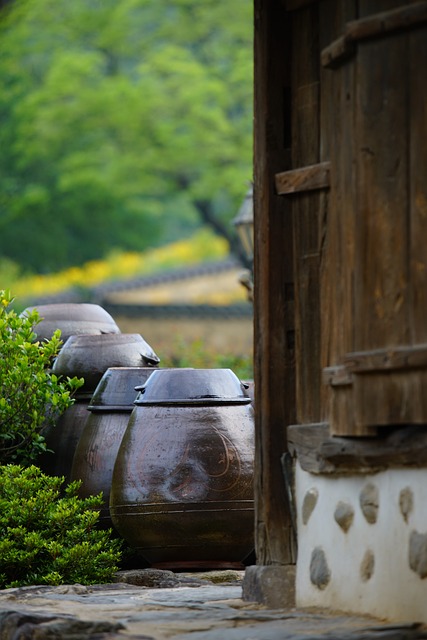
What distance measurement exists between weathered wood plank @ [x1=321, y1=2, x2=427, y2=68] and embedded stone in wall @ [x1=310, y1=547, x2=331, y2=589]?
2.14 metres

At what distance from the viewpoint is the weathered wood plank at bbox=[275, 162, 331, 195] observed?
6.20 metres

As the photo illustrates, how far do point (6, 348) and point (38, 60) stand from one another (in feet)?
104

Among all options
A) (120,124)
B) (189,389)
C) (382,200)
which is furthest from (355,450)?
(120,124)

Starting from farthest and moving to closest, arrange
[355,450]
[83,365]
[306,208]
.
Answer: [83,365] < [306,208] < [355,450]

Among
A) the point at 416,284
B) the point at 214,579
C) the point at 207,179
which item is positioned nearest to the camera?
the point at 416,284

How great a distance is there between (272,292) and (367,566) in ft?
4.85

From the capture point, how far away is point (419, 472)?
537 centimetres

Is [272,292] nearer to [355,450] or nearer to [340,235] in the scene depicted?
[340,235]

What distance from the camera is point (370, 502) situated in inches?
226

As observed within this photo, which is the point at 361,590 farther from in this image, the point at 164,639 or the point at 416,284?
the point at 416,284

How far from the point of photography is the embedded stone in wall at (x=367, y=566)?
5.70 m

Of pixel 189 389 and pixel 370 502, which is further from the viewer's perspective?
pixel 189 389

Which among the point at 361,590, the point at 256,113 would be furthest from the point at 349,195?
the point at 361,590

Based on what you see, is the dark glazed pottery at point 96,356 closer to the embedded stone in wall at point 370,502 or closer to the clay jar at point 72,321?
the clay jar at point 72,321
